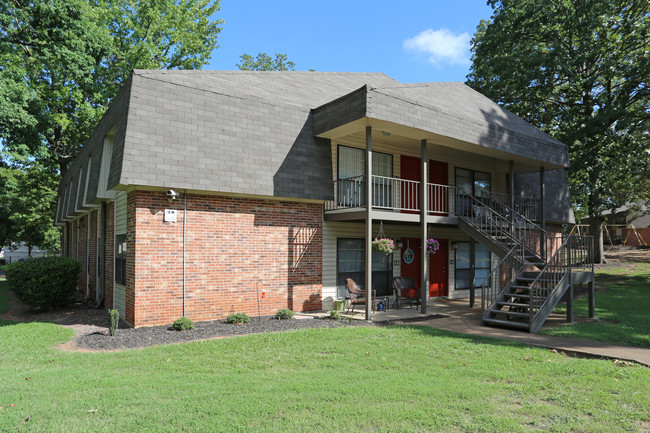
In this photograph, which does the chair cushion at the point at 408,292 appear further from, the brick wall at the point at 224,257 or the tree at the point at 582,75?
the tree at the point at 582,75

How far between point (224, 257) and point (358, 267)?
4437mm

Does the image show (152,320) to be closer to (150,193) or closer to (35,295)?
(150,193)

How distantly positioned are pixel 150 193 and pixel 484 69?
58.5 feet

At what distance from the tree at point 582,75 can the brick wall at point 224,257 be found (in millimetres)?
14210

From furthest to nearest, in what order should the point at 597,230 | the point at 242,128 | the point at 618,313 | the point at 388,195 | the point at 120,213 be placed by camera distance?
the point at 597,230
the point at 388,195
the point at 618,313
the point at 120,213
the point at 242,128

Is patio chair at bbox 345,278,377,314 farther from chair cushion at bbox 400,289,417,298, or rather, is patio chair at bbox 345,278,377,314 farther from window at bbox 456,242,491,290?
window at bbox 456,242,491,290

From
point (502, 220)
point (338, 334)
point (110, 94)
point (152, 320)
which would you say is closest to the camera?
point (338, 334)

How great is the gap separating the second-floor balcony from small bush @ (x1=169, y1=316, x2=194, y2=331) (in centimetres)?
491

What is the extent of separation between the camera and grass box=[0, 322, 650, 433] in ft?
14.1

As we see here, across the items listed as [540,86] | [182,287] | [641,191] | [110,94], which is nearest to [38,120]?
[110,94]

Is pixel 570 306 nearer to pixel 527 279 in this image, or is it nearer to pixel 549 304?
pixel 549 304

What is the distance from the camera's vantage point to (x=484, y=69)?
2066 centimetres

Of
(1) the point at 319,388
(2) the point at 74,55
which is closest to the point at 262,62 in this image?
(2) the point at 74,55

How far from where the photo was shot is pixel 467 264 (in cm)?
1619
